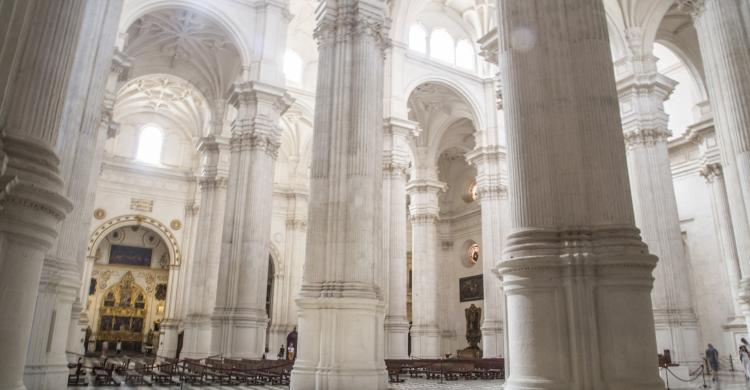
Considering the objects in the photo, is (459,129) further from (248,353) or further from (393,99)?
(248,353)

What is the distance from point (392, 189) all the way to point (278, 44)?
6607 millimetres

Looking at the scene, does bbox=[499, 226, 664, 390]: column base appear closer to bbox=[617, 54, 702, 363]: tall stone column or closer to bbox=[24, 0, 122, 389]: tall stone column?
bbox=[24, 0, 122, 389]: tall stone column

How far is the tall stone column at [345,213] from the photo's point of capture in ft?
31.5

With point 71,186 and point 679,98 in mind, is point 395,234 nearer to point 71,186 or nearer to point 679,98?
point 71,186

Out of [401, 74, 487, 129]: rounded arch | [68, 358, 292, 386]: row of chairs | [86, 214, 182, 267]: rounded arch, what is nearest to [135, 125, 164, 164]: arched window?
[86, 214, 182, 267]: rounded arch

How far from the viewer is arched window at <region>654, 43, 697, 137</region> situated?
969 inches

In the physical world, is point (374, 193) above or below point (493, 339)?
above

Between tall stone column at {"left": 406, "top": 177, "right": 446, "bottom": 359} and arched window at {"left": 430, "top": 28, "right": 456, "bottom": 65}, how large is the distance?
20.8 feet

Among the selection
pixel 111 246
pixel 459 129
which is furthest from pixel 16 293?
pixel 111 246

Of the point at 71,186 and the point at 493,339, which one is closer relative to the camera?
the point at 71,186

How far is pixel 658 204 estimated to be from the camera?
16.1m

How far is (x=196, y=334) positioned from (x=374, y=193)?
12610 mm

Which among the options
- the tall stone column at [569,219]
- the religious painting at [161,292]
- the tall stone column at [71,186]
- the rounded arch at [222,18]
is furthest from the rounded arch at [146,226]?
the tall stone column at [569,219]

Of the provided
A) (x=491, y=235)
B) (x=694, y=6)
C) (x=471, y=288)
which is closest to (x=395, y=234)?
(x=491, y=235)
